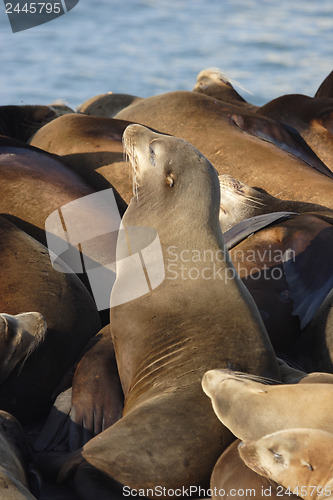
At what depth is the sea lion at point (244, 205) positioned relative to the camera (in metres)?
5.22

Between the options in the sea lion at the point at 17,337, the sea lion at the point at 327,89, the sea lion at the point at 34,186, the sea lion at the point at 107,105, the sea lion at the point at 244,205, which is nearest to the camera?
the sea lion at the point at 17,337

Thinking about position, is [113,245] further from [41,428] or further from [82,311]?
[41,428]

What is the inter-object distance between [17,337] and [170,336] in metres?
0.71

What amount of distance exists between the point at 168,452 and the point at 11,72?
20.0 m

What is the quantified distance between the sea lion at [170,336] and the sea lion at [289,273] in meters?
0.66

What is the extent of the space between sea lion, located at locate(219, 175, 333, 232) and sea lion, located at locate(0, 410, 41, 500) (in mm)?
2401

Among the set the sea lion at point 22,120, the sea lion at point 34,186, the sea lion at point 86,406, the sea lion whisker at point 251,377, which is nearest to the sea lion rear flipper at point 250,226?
the sea lion at point 34,186

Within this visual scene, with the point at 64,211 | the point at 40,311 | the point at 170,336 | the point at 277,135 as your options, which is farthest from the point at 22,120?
the point at 170,336

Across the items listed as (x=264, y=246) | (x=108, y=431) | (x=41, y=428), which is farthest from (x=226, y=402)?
(x=264, y=246)

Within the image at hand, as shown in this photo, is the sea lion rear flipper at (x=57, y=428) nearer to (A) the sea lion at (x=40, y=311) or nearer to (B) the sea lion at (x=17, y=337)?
(A) the sea lion at (x=40, y=311)

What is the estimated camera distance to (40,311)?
395 centimetres

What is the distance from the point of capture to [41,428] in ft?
12.0

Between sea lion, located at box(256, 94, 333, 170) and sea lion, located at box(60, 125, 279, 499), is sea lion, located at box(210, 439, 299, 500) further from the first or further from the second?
sea lion, located at box(256, 94, 333, 170)

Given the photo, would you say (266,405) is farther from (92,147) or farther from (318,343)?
(92,147)
